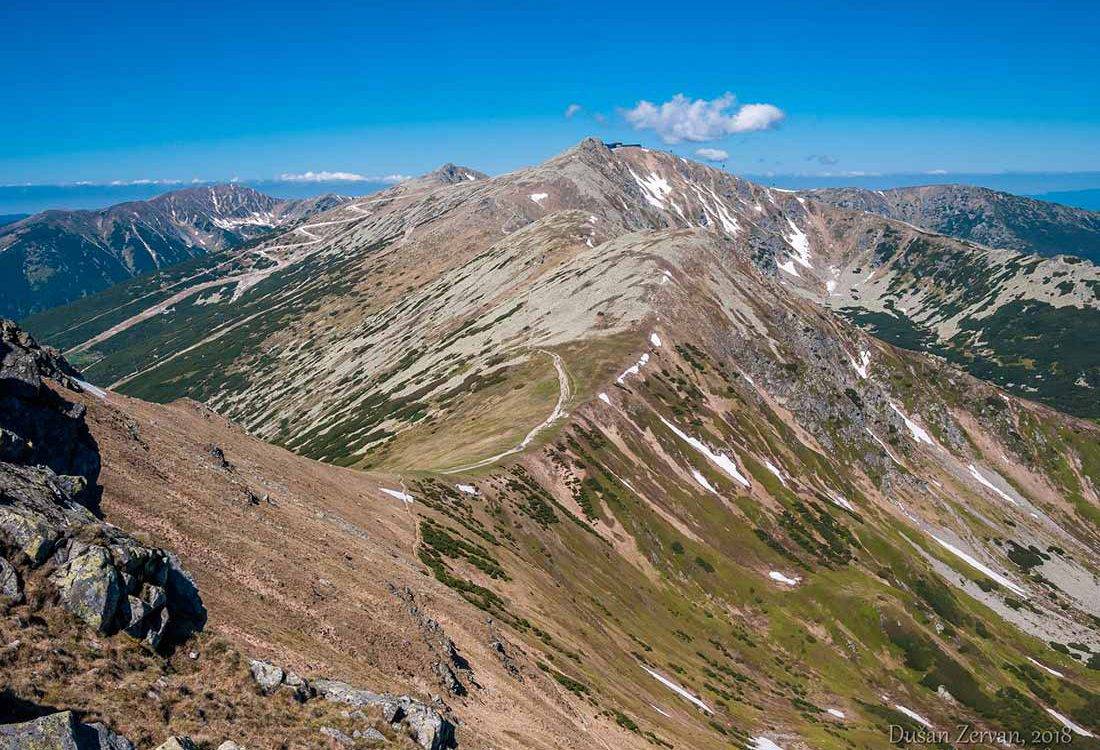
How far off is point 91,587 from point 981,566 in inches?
7464

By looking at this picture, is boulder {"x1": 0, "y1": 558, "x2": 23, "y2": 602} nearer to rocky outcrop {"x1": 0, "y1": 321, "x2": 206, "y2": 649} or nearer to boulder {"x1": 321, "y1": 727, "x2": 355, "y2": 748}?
rocky outcrop {"x1": 0, "y1": 321, "x2": 206, "y2": 649}

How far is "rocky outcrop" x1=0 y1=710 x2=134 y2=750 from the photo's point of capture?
52.6ft

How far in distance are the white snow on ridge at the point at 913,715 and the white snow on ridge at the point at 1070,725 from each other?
33881 millimetres

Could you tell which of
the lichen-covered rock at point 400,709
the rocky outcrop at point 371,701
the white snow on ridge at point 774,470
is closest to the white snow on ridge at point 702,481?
the white snow on ridge at point 774,470

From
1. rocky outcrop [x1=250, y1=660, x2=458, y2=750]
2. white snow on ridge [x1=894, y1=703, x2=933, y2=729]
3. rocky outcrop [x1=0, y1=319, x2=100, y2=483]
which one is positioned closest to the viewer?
rocky outcrop [x1=250, y1=660, x2=458, y2=750]

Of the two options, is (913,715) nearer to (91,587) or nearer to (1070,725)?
(1070,725)

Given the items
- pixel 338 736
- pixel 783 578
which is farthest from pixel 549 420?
pixel 338 736

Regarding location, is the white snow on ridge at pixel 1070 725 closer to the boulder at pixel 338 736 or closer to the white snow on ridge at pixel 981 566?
the white snow on ridge at pixel 981 566

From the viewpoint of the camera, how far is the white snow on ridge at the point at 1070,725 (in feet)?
362

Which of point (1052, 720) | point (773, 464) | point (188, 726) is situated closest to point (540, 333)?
point (773, 464)

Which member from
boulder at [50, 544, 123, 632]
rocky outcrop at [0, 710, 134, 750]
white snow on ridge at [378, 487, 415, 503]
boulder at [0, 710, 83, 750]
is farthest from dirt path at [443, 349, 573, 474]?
boulder at [0, 710, 83, 750]

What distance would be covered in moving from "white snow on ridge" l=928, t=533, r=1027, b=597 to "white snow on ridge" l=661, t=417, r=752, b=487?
68398mm

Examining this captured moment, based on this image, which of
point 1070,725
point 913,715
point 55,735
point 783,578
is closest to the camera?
point 55,735

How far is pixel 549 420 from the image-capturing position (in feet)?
382
